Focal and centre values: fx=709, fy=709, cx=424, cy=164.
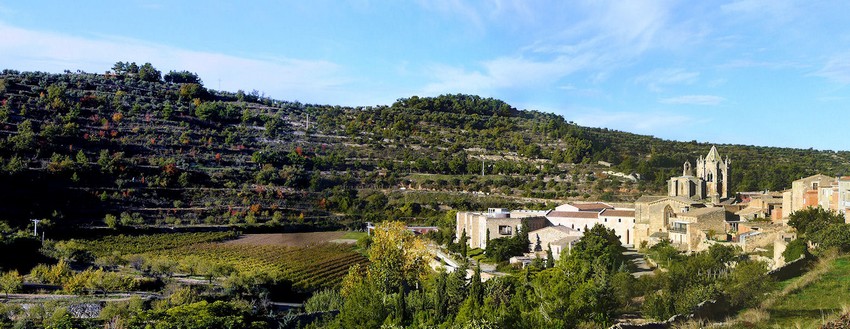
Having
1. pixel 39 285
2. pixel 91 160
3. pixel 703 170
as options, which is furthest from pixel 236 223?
pixel 703 170

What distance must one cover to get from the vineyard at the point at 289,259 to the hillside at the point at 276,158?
18.2ft

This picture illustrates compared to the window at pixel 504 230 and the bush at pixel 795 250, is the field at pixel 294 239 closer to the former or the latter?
the window at pixel 504 230

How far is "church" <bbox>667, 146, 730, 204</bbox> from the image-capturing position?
32688mm

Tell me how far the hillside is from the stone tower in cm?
686

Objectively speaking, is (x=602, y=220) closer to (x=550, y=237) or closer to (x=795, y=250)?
(x=550, y=237)

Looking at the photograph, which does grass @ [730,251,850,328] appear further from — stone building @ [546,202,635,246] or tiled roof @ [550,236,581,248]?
stone building @ [546,202,635,246]

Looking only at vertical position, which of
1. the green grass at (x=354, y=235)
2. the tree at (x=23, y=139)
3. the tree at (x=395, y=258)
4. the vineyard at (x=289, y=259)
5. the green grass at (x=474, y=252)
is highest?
the tree at (x=23, y=139)

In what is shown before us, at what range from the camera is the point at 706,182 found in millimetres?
34281

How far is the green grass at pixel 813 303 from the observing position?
1051 cm

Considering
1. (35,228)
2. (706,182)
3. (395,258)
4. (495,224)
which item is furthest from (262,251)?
(706,182)

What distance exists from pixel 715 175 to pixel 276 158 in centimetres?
2577

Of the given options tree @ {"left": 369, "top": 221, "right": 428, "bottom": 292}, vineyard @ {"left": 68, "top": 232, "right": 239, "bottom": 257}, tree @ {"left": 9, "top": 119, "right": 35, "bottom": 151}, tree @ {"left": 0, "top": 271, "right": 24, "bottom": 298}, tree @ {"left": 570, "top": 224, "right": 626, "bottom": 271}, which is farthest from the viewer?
tree @ {"left": 9, "top": 119, "right": 35, "bottom": 151}

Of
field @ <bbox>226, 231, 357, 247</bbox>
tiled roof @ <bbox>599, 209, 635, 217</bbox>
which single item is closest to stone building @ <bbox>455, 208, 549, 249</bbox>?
tiled roof @ <bbox>599, 209, 635, 217</bbox>

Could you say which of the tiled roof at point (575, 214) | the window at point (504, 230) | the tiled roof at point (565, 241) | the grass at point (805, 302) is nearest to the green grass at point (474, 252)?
the window at point (504, 230)
